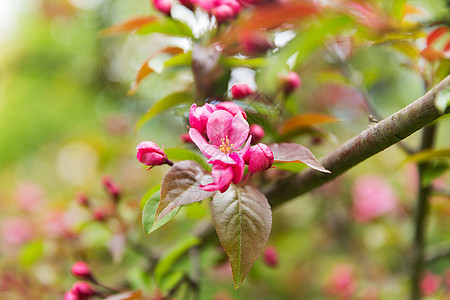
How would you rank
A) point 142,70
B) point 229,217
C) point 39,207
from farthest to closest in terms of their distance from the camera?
point 39,207 → point 142,70 → point 229,217

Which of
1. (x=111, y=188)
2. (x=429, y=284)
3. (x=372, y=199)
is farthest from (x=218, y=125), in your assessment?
(x=372, y=199)

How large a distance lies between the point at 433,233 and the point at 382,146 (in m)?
1.24

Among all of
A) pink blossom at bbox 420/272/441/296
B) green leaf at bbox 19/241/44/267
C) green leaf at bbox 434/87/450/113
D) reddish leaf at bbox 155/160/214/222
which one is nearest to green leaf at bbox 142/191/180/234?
reddish leaf at bbox 155/160/214/222

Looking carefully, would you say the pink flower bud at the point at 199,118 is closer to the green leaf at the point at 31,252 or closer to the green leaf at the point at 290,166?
the green leaf at the point at 290,166

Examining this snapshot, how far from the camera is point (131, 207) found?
1.27 meters

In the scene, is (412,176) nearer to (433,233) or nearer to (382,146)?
(433,233)

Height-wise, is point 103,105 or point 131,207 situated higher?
point 131,207

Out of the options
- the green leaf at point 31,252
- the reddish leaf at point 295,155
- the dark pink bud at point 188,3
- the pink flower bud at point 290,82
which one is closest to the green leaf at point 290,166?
the reddish leaf at point 295,155

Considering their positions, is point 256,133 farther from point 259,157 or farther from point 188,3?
point 188,3

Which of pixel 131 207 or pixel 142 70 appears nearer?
pixel 142 70

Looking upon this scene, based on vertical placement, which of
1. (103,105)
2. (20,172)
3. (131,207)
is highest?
(131,207)

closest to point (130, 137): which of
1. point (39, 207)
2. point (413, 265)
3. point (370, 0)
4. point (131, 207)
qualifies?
point (39, 207)

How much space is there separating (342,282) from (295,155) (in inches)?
41.6

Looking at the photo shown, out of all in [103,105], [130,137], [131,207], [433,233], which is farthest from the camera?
[103,105]
